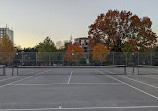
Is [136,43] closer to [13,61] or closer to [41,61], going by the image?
[41,61]

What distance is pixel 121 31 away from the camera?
170ft

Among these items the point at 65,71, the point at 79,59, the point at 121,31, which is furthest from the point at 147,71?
the point at 121,31

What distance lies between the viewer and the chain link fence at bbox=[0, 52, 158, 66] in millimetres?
39938

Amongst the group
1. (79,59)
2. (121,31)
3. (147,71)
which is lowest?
(147,71)

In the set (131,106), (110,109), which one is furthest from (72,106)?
Answer: (131,106)

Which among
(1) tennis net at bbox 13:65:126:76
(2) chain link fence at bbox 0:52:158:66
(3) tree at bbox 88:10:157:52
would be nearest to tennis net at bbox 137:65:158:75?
(2) chain link fence at bbox 0:52:158:66

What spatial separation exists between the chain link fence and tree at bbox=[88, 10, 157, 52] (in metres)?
10.3

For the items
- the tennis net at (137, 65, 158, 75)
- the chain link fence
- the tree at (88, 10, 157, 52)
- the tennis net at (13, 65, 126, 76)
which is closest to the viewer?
the tennis net at (137, 65, 158, 75)

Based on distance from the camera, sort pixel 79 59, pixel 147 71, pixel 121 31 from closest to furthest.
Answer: pixel 147 71, pixel 79 59, pixel 121 31

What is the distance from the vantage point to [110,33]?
167ft

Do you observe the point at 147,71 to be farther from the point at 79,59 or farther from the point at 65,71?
the point at 79,59

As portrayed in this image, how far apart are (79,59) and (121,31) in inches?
707

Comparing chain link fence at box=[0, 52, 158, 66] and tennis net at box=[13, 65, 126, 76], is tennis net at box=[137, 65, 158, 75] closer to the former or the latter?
chain link fence at box=[0, 52, 158, 66]

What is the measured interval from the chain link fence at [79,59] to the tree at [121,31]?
33.9ft
